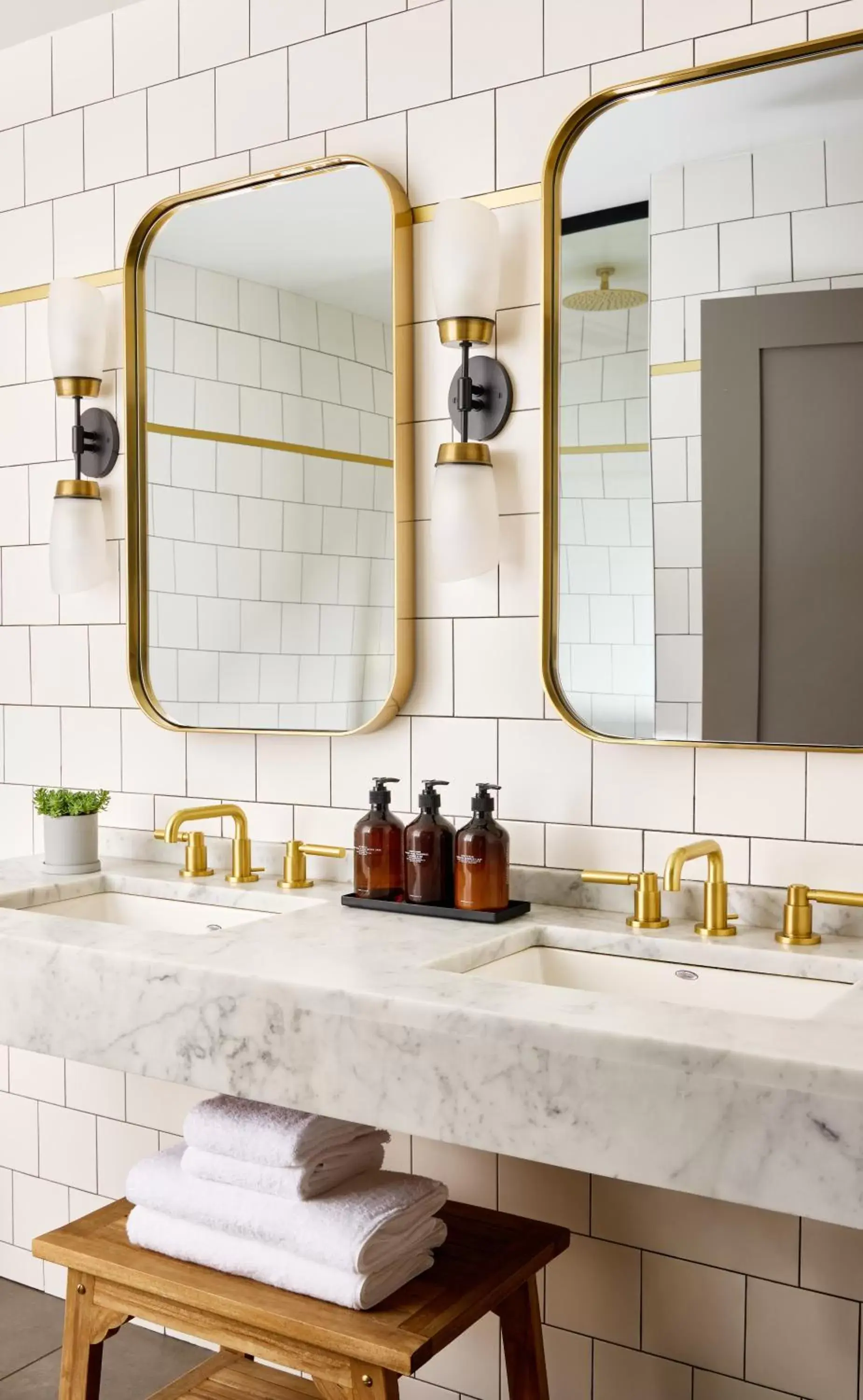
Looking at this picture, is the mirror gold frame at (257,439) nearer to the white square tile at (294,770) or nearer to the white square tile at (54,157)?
the white square tile at (294,770)

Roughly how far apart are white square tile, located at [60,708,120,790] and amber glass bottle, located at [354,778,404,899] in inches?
28.8

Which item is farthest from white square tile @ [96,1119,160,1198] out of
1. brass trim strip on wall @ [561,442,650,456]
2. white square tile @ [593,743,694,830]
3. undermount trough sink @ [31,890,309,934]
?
brass trim strip on wall @ [561,442,650,456]

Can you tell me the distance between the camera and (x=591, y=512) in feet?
6.15

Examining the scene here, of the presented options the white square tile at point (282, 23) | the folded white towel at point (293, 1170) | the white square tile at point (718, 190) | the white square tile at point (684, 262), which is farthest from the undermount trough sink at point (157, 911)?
the white square tile at point (282, 23)

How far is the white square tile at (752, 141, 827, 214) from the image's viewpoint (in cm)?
168

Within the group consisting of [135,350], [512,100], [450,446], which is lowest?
[450,446]

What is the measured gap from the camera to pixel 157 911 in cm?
215

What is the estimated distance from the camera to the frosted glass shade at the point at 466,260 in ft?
6.21

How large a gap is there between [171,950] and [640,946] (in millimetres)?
603

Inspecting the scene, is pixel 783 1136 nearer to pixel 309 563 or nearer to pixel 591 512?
pixel 591 512

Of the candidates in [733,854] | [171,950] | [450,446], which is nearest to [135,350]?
[450,446]

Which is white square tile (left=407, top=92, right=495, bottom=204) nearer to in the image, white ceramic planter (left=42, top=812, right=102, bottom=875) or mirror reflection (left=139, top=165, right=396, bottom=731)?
mirror reflection (left=139, top=165, right=396, bottom=731)

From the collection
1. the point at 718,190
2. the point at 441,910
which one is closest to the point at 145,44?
the point at 718,190

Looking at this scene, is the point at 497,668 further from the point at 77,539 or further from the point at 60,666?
the point at 60,666
